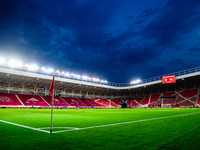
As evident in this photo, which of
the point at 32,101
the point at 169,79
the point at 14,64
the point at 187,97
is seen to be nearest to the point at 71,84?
the point at 32,101

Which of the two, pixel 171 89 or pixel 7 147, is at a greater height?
pixel 171 89

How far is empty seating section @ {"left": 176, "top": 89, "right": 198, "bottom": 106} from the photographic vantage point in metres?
46.0

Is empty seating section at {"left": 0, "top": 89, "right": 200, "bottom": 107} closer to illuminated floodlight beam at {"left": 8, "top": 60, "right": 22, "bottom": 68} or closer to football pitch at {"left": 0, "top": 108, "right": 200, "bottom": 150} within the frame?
illuminated floodlight beam at {"left": 8, "top": 60, "right": 22, "bottom": 68}

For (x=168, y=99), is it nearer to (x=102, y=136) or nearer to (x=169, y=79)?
(x=169, y=79)

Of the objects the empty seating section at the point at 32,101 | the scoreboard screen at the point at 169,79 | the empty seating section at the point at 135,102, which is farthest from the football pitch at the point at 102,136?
the empty seating section at the point at 135,102

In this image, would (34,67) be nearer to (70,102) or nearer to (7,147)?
(70,102)

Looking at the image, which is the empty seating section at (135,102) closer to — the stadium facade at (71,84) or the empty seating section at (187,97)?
the stadium facade at (71,84)

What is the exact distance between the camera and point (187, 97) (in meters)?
48.8

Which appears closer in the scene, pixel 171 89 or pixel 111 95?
pixel 171 89

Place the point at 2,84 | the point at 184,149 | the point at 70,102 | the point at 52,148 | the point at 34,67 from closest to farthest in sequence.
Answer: the point at 184,149, the point at 52,148, the point at 34,67, the point at 2,84, the point at 70,102

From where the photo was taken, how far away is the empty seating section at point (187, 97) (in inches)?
1809

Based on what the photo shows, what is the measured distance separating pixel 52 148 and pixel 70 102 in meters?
51.8

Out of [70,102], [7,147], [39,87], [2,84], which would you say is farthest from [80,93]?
[7,147]

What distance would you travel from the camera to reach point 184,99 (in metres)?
48.8
